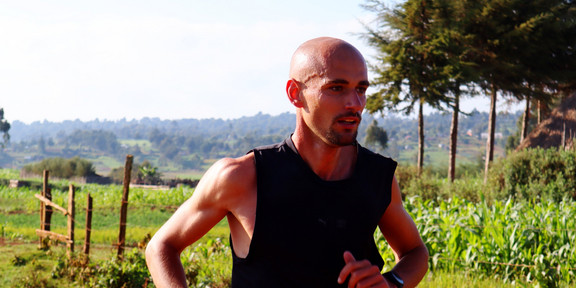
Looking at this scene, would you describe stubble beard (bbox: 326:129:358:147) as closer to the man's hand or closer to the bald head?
the bald head

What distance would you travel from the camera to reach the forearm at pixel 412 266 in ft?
7.50

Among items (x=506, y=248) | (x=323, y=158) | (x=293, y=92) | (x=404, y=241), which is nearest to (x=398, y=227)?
(x=404, y=241)

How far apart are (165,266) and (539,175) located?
15391mm

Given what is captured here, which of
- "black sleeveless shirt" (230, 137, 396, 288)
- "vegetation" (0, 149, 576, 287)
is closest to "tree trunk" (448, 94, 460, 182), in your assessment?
"vegetation" (0, 149, 576, 287)

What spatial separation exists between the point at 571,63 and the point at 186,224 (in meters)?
28.4

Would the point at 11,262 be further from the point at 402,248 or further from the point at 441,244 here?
the point at 402,248

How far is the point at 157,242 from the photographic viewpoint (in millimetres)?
2205

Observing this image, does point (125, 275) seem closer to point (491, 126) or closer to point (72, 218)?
point (72, 218)

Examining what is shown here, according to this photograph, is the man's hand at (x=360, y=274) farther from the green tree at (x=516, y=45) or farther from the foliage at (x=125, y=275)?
the green tree at (x=516, y=45)

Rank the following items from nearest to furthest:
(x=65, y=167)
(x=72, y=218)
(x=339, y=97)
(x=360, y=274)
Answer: (x=360, y=274) < (x=339, y=97) < (x=72, y=218) < (x=65, y=167)

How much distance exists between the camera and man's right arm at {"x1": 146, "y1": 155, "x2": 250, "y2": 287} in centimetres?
212

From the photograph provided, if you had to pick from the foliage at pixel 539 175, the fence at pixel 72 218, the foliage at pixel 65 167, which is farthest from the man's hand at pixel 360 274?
Answer: the foliage at pixel 65 167

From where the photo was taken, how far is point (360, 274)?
1.92 meters

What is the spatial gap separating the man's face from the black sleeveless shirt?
0.19m
